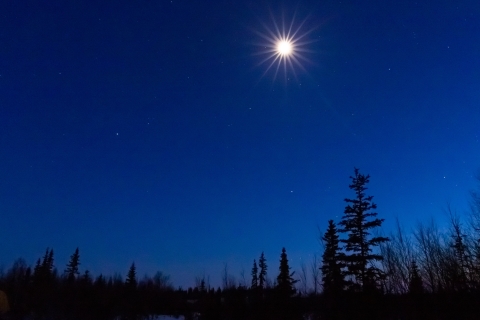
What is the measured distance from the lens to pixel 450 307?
20812 millimetres

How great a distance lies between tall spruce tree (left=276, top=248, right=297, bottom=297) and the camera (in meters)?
44.2

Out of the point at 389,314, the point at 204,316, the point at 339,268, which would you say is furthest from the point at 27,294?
the point at 389,314

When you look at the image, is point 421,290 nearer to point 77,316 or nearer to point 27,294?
point 77,316

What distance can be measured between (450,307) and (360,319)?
21.5ft

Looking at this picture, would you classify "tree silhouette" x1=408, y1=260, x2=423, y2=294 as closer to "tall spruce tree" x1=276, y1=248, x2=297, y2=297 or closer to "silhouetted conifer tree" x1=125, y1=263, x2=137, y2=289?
"tall spruce tree" x1=276, y1=248, x2=297, y2=297

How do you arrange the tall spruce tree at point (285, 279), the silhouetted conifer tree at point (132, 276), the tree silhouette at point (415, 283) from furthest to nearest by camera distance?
1. the silhouetted conifer tree at point (132, 276)
2. the tall spruce tree at point (285, 279)
3. the tree silhouette at point (415, 283)

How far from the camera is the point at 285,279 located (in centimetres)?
4700

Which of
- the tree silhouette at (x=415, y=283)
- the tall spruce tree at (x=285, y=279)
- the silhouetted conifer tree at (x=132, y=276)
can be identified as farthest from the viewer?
the silhouetted conifer tree at (x=132, y=276)

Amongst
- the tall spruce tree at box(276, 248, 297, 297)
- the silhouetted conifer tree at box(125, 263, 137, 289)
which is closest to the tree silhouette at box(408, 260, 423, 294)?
the tall spruce tree at box(276, 248, 297, 297)

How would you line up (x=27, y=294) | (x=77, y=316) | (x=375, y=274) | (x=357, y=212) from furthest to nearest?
(x=27, y=294) → (x=77, y=316) → (x=357, y=212) → (x=375, y=274)

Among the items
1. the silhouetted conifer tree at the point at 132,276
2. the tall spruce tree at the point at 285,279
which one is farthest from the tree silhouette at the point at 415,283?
the silhouetted conifer tree at the point at 132,276

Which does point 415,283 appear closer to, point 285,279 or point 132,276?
point 285,279

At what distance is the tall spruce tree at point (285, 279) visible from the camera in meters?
44.2

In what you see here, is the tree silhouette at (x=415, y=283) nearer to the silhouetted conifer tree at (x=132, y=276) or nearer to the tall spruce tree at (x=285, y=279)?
the tall spruce tree at (x=285, y=279)
